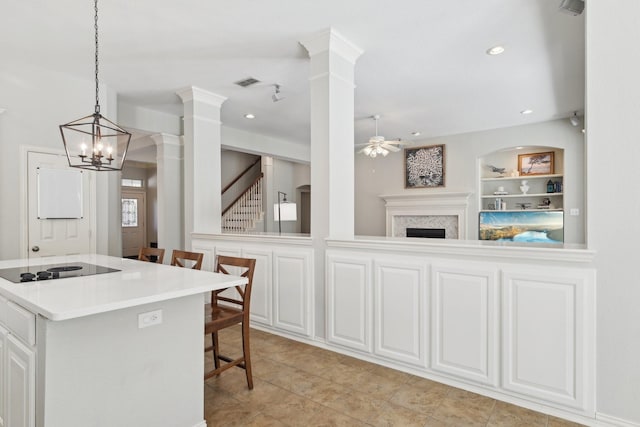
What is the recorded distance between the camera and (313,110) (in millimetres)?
3348

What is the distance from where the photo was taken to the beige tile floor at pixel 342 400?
7.04 ft

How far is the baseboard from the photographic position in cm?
197

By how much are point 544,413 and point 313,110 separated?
292cm

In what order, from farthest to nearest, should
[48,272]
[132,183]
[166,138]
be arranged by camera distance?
[132,183]
[166,138]
[48,272]

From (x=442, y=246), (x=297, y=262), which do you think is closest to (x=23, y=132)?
(x=297, y=262)

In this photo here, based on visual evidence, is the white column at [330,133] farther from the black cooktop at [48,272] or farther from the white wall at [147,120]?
the white wall at [147,120]

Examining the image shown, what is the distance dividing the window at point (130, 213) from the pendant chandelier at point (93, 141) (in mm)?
5587

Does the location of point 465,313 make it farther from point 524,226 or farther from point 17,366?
point 524,226

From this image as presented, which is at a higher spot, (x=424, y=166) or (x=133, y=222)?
(x=424, y=166)

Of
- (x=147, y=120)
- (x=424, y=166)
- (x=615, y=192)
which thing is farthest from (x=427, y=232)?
(x=147, y=120)

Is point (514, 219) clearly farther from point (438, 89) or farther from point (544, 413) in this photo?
point (544, 413)

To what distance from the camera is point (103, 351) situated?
64.4 inches

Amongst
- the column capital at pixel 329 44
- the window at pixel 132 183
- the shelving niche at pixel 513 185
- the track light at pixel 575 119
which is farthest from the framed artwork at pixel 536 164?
the window at pixel 132 183

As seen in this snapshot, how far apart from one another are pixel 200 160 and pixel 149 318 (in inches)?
126
